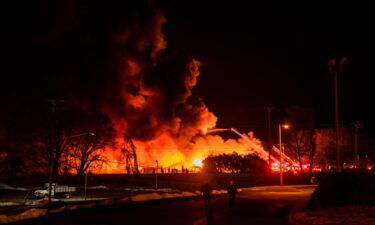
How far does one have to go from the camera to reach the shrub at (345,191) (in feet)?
57.2

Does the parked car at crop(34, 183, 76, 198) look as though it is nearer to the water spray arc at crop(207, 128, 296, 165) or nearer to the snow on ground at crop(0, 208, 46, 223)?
the snow on ground at crop(0, 208, 46, 223)

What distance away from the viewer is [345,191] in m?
17.8

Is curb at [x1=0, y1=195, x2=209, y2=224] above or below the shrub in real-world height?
below

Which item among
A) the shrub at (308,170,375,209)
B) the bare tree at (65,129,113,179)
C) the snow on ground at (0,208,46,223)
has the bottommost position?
the snow on ground at (0,208,46,223)

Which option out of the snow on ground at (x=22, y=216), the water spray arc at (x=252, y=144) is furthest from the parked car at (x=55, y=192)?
the water spray arc at (x=252, y=144)

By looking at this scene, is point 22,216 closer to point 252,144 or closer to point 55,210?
point 55,210

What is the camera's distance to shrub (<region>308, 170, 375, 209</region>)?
17438 mm

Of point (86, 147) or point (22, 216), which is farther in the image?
point (86, 147)

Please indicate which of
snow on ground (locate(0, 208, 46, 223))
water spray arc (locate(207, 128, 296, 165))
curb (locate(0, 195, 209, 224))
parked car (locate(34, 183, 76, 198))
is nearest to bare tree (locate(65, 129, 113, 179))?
parked car (locate(34, 183, 76, 198))

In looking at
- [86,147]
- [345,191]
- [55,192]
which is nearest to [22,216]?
[345,191]

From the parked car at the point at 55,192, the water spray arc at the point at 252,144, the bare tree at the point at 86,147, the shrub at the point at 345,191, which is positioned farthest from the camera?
the water spray arc at the point at 252,144

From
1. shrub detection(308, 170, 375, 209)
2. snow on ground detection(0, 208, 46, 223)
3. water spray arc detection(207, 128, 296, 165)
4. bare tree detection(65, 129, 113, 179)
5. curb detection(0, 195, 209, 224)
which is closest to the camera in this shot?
snow on ground detection(0, 208, 46, 223)

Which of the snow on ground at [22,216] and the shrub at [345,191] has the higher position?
the shrub at [345,191]

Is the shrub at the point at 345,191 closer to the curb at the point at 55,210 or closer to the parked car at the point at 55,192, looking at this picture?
the curb at the point at 55,210
